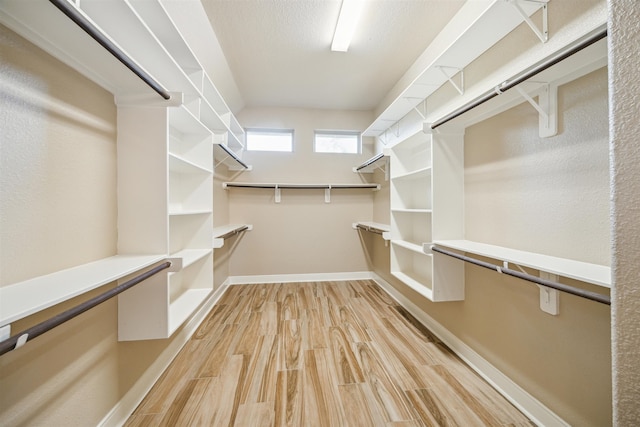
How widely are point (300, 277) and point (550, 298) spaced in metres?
2.91

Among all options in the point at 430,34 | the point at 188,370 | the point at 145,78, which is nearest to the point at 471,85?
the point at 430,34

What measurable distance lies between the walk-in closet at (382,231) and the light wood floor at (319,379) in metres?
0.02

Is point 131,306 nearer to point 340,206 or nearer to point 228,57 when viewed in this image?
point 228,57

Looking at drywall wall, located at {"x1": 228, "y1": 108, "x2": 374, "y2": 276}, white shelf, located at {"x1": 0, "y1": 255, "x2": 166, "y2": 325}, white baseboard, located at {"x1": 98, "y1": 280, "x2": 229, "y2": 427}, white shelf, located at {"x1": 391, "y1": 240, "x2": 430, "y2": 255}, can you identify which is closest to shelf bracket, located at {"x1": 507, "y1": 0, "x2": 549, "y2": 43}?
white shelf, located at {"x1": 391, "y1": 240, "x2": 430, "y2": 255}

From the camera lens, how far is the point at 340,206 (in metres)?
3.72

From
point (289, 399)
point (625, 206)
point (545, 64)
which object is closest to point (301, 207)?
point (289, 399)

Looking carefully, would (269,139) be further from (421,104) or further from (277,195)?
(421,104)

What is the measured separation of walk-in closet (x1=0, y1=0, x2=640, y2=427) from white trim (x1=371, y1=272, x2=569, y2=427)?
0.04 ft

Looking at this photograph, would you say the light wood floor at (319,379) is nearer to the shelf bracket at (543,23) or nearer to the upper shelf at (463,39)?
the shelf bracket at (543,23)

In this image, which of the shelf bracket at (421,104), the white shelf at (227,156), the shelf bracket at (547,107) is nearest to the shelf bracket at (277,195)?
the white shelf at (227,156)

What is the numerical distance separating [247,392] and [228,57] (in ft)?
9.34

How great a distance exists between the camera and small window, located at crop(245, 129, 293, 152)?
12.0 ft

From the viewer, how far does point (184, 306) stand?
162 cm

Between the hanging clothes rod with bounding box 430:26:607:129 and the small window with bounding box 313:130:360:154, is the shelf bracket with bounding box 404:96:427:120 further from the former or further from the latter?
the small window with bounding box 313:130:360:154
